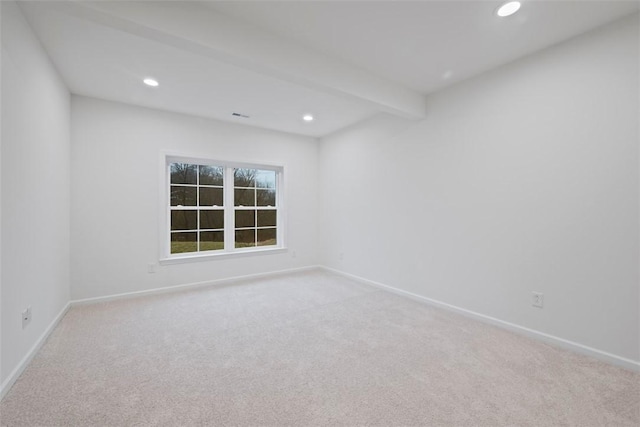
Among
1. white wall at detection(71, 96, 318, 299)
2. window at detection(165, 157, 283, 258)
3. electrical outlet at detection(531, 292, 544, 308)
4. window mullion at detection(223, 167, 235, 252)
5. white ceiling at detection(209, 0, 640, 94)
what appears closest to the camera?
white ceiling at detection(209, 0, 640, 94)

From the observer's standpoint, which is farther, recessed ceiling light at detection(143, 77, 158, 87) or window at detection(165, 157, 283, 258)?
window at detection(165, 157, 283, 258)

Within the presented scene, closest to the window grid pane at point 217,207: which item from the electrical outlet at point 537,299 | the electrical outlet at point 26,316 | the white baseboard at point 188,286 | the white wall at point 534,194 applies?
the white baseboard at point 188,286

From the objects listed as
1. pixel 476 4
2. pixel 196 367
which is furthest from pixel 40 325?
pixel 476 4

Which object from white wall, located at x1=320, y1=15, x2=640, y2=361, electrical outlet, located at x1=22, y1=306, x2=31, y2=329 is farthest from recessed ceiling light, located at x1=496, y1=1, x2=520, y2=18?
electrical outlet, located at x1=22, y1=306, x2=31, y2=329

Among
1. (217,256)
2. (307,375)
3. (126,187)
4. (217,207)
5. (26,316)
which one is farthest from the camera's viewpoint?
(217,207)

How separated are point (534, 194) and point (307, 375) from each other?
246 centimetres

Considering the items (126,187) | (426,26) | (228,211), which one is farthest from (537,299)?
(126,187)

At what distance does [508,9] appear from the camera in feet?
6.39

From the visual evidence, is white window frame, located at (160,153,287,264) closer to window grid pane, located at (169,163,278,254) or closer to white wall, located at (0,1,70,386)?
window grid pane, located at (169,163,278,254)

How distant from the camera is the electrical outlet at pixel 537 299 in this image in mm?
2459

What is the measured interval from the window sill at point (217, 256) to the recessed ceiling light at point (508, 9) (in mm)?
4059

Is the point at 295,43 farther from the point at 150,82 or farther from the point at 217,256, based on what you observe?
the point at 217,256

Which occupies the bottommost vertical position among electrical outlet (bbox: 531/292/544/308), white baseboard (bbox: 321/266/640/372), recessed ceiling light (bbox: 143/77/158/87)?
white baseboard (bbox: 321/266/640/372)

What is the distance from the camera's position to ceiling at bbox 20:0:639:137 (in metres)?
1.92
